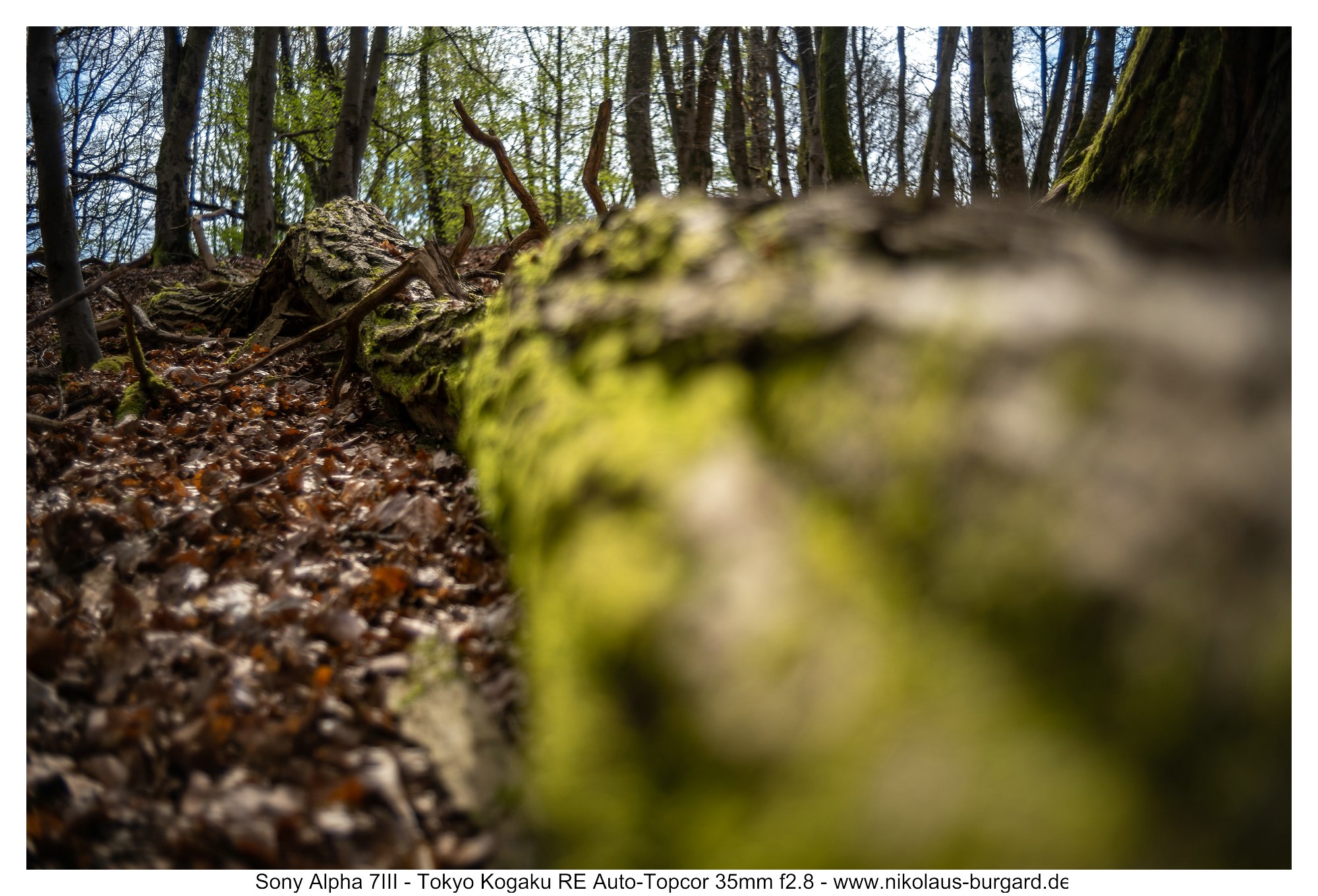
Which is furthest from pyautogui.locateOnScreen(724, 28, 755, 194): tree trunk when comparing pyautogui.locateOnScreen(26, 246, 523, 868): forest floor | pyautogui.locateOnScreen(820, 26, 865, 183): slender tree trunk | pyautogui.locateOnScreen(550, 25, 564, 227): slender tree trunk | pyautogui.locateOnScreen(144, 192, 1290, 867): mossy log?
pyautogui.locateOnScreen(144, 192, 1290, 867): mossy log

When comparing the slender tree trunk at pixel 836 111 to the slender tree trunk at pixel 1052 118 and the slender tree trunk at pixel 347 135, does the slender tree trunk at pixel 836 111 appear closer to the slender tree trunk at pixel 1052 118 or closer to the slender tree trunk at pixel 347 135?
the slender tree trunk at pixel 1052 118

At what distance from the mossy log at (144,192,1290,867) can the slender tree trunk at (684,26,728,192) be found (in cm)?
689

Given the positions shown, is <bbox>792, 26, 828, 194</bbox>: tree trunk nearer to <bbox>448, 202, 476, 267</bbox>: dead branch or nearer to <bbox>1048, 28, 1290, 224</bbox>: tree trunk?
<bbox>448, 202, 476, 267</bbox>: dead branch

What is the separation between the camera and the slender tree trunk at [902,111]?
407 inches

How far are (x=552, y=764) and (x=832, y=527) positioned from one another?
0.65 m

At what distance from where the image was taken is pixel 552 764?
124cm

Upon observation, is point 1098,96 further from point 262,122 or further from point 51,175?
point 262,122

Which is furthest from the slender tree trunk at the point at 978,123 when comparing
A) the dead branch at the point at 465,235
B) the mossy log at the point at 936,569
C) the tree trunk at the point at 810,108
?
the mossy log at the point at 936,569

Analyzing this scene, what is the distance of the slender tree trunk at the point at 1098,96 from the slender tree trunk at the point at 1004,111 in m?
0.77

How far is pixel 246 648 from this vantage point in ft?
5.62

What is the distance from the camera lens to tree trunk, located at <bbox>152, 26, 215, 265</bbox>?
7961 mm

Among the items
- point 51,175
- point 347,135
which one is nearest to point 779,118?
point 347,135

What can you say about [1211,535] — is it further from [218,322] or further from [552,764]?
[218,322]
